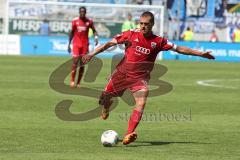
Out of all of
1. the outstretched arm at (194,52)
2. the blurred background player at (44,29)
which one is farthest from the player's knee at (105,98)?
the blurred background player at (44,29)

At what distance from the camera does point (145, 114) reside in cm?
1543

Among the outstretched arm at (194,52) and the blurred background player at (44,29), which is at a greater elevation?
the outstretched arm at (194,52)

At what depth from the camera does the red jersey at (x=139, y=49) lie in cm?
1142

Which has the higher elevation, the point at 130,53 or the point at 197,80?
the point at 130,53

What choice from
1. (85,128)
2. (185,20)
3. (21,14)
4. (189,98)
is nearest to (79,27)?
(189,98)

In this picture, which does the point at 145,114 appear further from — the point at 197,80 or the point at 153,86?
the point at 197,80

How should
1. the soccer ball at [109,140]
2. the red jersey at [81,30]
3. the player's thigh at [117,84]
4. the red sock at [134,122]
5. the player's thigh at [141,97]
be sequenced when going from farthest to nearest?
the red jersey at [81,30]
the player's thigh at [117,84]
the player's thigh at [141,97]
the red sock at [134,122]
the soccer ball at [109,140]

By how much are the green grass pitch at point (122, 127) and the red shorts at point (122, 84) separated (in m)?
0.85

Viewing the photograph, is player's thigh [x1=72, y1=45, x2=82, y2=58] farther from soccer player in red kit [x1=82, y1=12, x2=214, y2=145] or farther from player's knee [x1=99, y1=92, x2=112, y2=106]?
soccer player in red kit [x1=82, y1=12, x2=214, y2=145]

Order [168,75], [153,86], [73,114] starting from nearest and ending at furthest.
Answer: [73,114]
[153,86]
[168,75]

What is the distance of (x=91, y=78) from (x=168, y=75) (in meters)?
3.79

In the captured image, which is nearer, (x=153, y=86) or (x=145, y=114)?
(x=145, y=114)

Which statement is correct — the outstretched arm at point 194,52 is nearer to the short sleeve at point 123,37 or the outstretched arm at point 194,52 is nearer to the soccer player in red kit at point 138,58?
the soccer player in red kit at point 138,58

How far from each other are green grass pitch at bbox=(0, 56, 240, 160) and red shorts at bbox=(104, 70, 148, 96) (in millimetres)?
848
